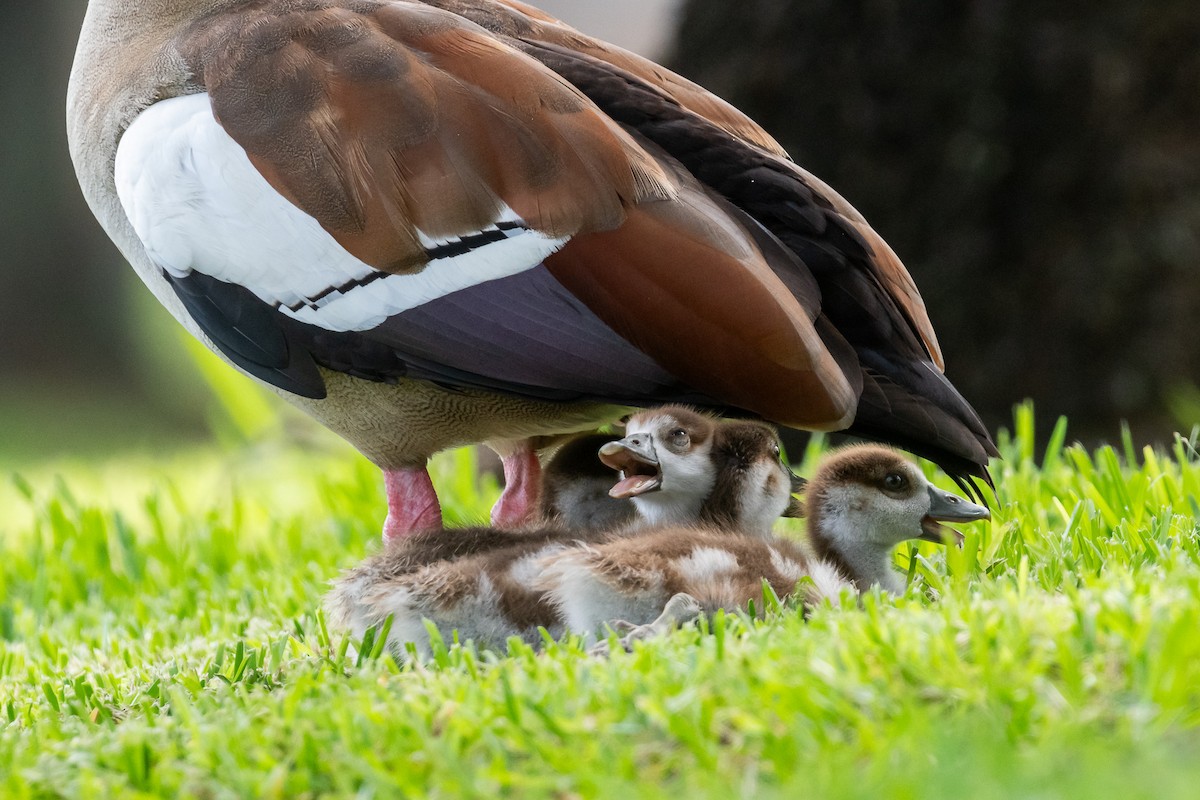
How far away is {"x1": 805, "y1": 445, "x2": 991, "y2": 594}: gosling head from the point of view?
2.94m

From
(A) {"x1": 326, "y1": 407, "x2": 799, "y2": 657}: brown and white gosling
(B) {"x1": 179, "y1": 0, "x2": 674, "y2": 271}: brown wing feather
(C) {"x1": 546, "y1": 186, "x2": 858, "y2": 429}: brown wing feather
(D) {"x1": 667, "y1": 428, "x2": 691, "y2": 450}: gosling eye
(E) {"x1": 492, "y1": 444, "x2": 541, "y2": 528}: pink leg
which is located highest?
(B) {"x1": 179, "y1": 0, "x2": 674, "y2": 271}: brown wing feather

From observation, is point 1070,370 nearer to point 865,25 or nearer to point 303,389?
point 865,25

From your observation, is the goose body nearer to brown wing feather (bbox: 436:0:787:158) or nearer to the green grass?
the green grass

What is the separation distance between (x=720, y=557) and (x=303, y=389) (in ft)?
3.63

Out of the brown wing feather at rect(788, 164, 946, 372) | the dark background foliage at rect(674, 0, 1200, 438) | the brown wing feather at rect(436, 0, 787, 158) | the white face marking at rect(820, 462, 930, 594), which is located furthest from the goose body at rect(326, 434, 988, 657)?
the dark background foliage at rect(674, 0, 1200, 438)

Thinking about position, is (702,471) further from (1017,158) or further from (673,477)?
(1017,158)

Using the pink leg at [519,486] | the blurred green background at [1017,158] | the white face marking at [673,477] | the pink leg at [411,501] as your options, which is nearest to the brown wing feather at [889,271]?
the white face marking at [673,477]

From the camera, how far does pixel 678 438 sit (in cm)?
297

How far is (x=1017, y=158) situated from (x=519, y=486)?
12.3ft

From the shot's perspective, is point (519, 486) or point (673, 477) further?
point (519, 486)

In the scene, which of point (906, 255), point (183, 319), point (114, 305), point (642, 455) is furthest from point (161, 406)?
point (642, 455)

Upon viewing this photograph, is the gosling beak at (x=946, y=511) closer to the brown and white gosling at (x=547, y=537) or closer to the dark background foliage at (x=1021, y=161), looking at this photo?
the brown and white gosling at (x=547, y=537)

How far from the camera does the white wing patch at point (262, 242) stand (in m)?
3.00

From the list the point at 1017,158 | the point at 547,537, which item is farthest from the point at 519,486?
the point at 1017,158
